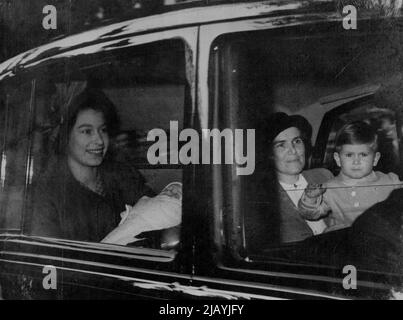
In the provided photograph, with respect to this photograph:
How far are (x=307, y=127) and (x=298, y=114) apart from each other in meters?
0.07

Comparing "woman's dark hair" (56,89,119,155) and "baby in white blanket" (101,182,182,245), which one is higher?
"woman's dark hair" (56,89,119,155)

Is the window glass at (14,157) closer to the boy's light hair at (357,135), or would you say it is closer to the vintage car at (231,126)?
the vintage car at (231,126)

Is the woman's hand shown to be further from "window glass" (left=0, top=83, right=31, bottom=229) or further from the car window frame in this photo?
"window glass" (left=0, top=83, right=31, bottom=229)

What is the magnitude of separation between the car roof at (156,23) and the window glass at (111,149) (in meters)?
0.09

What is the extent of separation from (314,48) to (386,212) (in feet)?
2.62

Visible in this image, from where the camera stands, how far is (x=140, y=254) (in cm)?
260

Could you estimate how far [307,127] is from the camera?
8.26ft

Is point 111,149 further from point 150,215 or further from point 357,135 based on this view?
point 357,135

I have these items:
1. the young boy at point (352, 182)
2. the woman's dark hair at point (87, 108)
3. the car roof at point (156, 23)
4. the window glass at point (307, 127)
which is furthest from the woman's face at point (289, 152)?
the woman's dark hair at point (87, 108)

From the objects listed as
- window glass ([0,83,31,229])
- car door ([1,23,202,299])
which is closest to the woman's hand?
car door ([1,23,202,299])

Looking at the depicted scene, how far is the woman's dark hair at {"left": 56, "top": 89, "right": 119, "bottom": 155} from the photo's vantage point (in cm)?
265

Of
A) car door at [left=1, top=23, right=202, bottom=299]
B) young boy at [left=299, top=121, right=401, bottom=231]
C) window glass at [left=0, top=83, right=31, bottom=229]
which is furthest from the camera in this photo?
window glass at [left=0, top=83, right=31, bottom=229]
